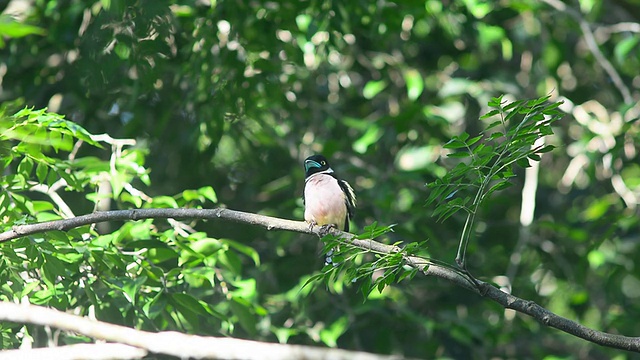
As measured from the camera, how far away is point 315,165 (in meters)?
5.82

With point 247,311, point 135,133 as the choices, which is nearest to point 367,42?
point 135,133

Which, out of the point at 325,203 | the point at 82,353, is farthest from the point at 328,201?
the point at 82,353

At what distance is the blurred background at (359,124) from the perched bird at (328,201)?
0.61 m

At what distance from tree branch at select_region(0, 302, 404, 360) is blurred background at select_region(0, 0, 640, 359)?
2.41m

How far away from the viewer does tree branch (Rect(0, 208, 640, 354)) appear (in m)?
3.15

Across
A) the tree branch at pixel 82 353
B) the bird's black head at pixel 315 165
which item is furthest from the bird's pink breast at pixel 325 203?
the tree branch at pixel 82 353

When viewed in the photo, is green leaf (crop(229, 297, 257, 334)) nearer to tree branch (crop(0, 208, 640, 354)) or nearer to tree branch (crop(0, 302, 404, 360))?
tree branch (crop(0, 208, 640, 354))

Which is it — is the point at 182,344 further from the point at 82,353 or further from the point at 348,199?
the point at 348,199

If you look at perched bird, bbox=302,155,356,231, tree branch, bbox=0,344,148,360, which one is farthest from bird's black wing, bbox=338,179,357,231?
tree branch, bbox=0,344,148,360

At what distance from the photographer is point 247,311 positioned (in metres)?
4.96

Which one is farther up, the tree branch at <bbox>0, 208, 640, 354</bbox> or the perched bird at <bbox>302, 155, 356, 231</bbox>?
the tree branch at <bbox>0, 208, 640, 354</bbox>

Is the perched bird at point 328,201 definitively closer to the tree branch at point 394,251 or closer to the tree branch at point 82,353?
the tree branch at point 394,251

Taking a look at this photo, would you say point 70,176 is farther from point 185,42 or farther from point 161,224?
point 185,42

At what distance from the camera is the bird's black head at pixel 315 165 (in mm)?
5805
